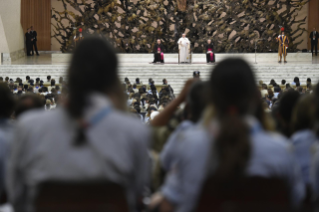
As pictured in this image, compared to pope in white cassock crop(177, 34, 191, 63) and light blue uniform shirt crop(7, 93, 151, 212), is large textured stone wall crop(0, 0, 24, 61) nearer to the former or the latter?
pope in white cassock crop(177, 34, 191, 63)

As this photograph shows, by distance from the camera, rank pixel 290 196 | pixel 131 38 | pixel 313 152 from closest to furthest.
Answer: pixel 290 196, pixel 313 152, pixel 131 38

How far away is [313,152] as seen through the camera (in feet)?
8.81

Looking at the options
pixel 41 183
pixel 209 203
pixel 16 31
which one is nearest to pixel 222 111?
pixel 209 203

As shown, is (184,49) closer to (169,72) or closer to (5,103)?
(169,72)

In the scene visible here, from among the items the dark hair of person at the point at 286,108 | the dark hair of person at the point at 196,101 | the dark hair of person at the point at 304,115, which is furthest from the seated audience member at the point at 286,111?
the dark hair of person at the point at 196,101

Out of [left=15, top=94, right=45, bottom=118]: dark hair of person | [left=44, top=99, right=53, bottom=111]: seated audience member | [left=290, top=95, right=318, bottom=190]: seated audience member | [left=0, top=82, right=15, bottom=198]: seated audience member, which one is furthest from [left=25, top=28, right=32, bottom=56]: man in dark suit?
[left=290, top=95, right=318, bottom=190]: seated audience member

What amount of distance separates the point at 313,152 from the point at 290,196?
40 centimetres

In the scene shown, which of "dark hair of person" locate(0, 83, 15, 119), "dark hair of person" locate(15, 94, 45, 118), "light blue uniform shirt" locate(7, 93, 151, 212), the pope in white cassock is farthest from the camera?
the pope in white cassock

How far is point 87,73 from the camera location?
2.29 meters

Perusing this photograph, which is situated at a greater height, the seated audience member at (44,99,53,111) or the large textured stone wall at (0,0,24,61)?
the large textured stone wall at (0,0,24,61)

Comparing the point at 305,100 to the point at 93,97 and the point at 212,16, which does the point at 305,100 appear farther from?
the point at 212,16

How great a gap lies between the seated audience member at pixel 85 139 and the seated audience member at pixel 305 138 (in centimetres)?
121

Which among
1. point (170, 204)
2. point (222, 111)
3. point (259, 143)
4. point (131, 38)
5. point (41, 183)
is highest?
point (131, 38)

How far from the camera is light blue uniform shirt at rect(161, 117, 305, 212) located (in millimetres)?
2309
